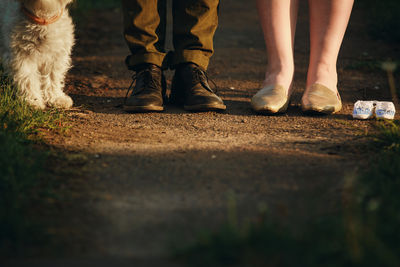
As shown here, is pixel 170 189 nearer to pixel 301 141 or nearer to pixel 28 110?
pixel 301 141

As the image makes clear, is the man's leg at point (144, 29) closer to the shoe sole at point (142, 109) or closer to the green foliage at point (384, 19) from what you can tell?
the shoe sole at point (142, 109)

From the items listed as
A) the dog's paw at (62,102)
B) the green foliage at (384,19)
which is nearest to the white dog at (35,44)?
the dog's paw at (62,102)

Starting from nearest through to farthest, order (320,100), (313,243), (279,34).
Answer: (313,243), (320,100), (279,34)

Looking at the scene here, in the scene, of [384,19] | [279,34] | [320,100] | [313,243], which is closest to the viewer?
[313,243]

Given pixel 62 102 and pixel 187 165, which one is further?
pixel 62 102

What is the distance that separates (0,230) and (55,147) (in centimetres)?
93

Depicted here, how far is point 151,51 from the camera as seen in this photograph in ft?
10.4

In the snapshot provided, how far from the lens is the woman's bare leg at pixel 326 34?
9.94 feet

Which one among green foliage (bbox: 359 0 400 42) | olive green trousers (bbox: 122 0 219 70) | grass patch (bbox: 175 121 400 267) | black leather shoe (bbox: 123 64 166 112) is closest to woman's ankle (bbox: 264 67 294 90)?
olive green trousers (bbox: 122 0 219 70)

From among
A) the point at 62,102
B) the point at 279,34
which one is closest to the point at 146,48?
the point at 62,102

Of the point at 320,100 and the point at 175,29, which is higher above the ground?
the point at 175,29

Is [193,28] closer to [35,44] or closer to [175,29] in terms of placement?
[175,29]

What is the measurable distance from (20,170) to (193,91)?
1519 mm

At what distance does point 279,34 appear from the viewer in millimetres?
3107
